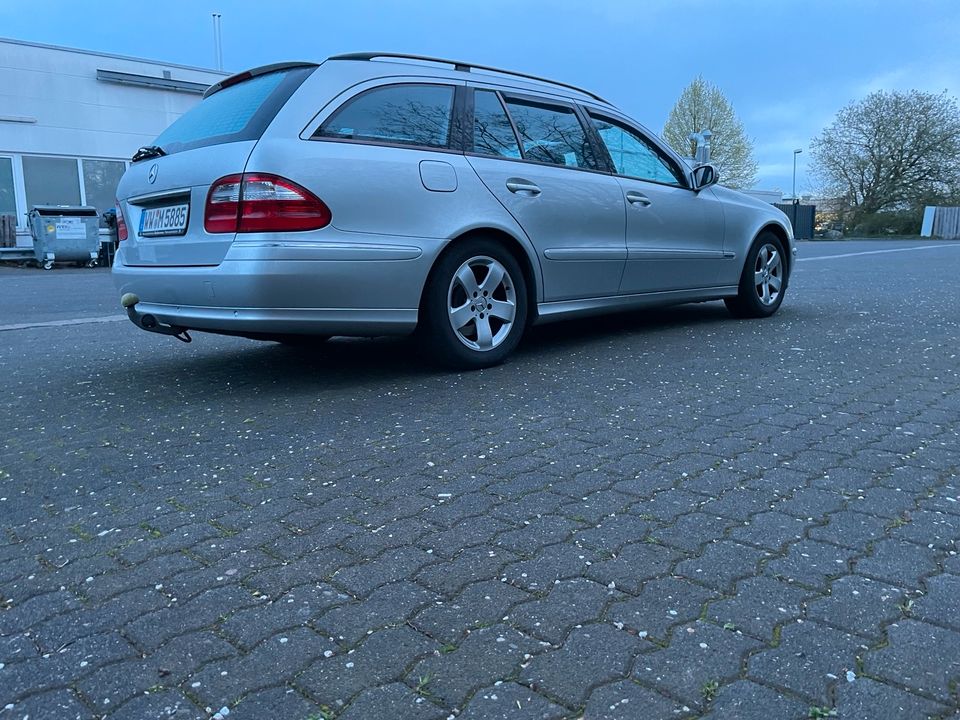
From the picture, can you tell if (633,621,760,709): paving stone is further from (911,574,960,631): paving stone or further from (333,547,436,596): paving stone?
(333,547,436,596): paving stone

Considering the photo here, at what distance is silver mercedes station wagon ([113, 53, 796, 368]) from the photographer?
414 cm

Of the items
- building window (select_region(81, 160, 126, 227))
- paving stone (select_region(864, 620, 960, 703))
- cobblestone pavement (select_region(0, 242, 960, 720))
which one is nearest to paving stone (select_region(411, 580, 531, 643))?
cobblestone pavement (select_region(0, 242, 960, 720))

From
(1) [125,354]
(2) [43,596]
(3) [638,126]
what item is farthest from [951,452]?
(1) [125,354]

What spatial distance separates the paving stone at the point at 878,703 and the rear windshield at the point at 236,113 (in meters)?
3.55

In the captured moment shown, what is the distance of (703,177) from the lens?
6.52 m

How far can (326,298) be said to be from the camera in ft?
14.0

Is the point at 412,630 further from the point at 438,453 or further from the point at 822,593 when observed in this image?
the point at 438,453

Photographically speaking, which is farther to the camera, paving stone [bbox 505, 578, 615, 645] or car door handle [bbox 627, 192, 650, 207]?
car door handle [bbox 627, 192, 650, 207]

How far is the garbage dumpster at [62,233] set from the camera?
64.6 feet

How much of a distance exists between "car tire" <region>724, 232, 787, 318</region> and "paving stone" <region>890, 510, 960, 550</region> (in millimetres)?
4545

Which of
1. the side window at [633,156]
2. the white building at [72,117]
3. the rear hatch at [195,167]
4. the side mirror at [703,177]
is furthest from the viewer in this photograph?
the white building at [72,117]

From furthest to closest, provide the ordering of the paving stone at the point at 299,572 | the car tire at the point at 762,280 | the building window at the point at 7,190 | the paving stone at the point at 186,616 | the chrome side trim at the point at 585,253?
the building window at the point at 7,190 < the car tire at the point at 762,280 < the chrome side trim at the point at 585,253 < the paving stone at the point at 299,572 < the paving stone at the point at 186,616

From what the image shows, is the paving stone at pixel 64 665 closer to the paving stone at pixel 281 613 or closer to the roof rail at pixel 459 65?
the paving stone at pixel 281 613

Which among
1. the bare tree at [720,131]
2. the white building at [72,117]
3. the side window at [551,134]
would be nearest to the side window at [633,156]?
the side window at [551,134]
